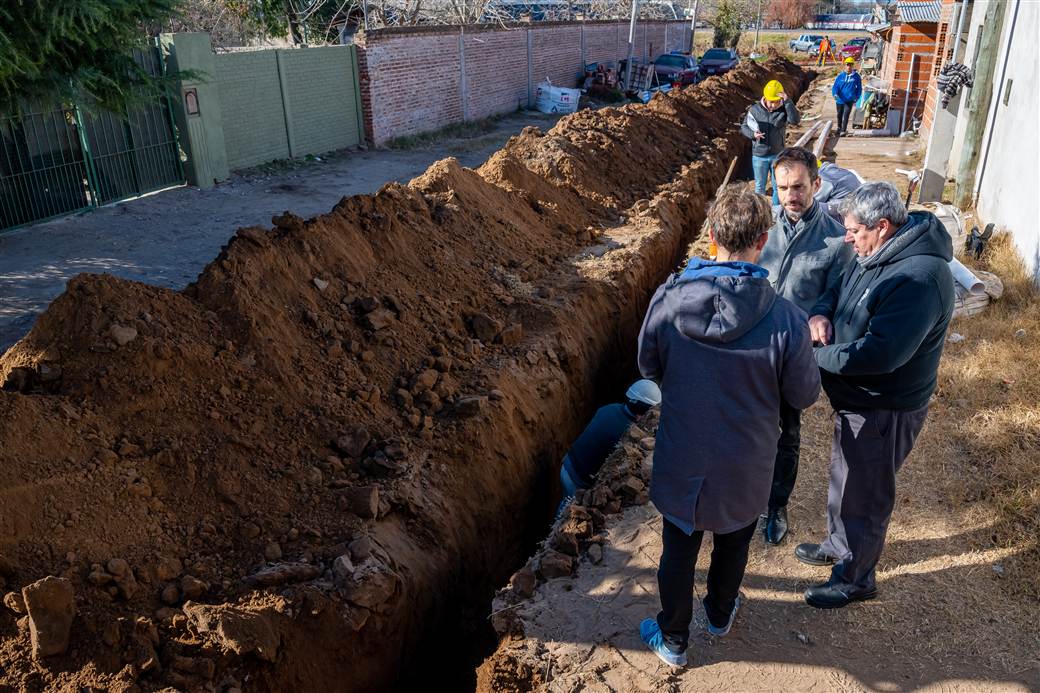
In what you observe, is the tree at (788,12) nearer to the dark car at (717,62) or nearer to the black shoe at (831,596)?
the dark car at (717,62)

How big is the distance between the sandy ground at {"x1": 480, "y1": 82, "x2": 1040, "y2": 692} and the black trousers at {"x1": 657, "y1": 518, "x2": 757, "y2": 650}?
0.22 m

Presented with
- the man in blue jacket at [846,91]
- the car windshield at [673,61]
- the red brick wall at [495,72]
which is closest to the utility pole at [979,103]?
the man in blue jacket at [846,91]

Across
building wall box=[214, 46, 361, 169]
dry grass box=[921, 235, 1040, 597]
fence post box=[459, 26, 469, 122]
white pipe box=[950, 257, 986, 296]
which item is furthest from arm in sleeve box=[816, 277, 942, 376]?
fence post box=[459, 26, 469, 122]

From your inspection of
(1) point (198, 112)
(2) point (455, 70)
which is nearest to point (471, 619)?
(1) point (198, 112)

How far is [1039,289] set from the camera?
7160 millimetres

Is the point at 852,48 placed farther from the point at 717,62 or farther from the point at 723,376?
the point at 723,376

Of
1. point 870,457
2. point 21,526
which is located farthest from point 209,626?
point 870,457

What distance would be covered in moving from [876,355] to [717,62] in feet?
105

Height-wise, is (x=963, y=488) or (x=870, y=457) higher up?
(x=870, y=457)

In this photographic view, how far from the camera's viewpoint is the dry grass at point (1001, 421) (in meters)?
4.32

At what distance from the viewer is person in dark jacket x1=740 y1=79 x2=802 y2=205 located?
9.29 m

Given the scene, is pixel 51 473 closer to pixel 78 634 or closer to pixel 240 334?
pixel 78 634

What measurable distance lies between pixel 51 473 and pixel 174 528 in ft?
2.21

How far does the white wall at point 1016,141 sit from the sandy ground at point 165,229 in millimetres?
9389
